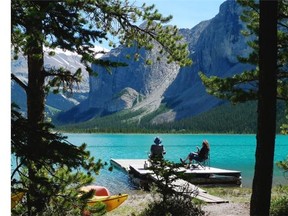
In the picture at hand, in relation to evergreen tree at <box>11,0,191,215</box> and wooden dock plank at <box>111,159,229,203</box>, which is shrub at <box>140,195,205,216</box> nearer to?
wooden dock plank at <box>111,159,229,203</box>

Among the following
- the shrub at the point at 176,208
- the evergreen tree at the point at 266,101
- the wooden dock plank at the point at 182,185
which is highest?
the evergreen tree at the point at 266,101

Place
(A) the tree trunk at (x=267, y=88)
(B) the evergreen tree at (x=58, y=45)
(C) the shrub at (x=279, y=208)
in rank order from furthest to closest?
(C) the shrub at (x=279, y=208), (A) the tree trunk at (x=267, y=88), (B) the evergreen tree at (x=58, y=45)

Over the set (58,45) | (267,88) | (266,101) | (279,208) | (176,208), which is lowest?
(279,208)

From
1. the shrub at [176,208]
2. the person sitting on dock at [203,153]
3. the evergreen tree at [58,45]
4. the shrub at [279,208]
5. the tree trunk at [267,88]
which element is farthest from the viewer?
the person sitting on dock at [203,153]

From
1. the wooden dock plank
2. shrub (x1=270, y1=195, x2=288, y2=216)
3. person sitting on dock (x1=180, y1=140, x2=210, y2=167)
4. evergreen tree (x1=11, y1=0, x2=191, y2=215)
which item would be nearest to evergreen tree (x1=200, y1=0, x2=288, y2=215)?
evergreen tree (x1=11, y1=0, x2=191, y2=215)

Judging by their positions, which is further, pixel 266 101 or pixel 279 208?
pixel 279 208

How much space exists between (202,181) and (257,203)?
531 inches

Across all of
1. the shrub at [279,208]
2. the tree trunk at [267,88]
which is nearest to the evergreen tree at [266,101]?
the tree trunk at [267,88]

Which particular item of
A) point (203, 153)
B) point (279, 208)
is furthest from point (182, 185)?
point (203, 153)

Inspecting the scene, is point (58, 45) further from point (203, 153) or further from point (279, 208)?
point (203, 153)

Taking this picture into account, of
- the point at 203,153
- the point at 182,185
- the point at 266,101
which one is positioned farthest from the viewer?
the point at 203,153

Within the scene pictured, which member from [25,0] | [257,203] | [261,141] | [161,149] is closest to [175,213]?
[257,203]

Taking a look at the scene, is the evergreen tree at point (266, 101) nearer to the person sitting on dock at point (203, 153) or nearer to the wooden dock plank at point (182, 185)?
the wooden dock plank at point (182, 185)

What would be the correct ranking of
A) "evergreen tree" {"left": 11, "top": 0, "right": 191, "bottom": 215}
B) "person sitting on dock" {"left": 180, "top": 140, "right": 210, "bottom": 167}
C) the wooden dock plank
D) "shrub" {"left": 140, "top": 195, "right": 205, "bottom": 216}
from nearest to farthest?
"evergreen tree" {"left": 11, "top": 0, "right": 191, "bottom": 215} < "shrub" {"left": 140, "top": 195, "right": 205, "bottom": 216} < the wooden dock plank < "person sitting on dock" {"left": 180, "top": 140, "right": 210, "bottom": 167}
